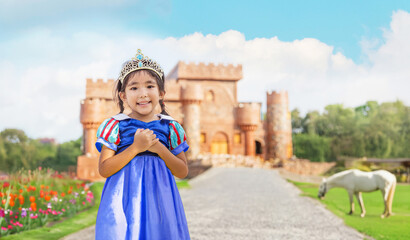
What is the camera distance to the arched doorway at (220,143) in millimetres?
31359

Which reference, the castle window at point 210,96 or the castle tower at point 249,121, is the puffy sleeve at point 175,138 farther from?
the castle window at point 210,96

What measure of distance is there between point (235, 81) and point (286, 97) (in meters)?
4.62

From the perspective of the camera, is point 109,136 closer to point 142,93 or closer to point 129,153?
point 129,153

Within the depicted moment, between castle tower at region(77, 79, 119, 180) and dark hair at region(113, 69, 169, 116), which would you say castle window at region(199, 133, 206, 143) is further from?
dark hair at region(113, 69, 169, 116)

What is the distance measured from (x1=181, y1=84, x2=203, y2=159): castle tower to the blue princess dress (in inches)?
1039

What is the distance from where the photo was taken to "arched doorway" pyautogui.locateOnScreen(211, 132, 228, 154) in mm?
31359

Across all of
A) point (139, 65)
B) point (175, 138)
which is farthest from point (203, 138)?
point (139, 65)

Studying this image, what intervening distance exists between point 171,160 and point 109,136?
1.69 feet

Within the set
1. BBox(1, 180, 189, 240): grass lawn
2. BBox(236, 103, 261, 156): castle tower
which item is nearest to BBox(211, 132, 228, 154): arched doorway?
BBox(236, 103, 261, 156): castle tower

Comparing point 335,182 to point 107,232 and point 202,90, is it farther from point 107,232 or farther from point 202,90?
point 202,90

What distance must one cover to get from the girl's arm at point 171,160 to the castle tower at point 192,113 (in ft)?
86.4

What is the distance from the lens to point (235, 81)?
108 ft

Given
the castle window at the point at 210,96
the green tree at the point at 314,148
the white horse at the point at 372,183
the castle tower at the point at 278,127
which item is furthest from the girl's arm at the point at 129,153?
the green tree at the point at 314,148

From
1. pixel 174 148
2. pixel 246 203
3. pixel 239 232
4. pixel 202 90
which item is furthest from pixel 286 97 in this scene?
pixel 174 148
